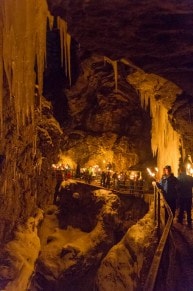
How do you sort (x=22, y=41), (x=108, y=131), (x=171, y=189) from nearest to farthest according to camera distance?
1. (x=171, y=189)
2. (x=22, y=41)
3. (x=108, y=131)

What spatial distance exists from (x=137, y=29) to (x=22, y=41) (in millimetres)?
5188


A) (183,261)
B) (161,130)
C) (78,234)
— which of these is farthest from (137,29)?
(78,234)

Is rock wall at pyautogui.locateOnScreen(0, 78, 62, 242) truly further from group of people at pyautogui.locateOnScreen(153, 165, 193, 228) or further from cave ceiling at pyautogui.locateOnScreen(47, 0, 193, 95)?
cave ceiling at pyautogui.locateOnScreen(47, 0, 193, 95)

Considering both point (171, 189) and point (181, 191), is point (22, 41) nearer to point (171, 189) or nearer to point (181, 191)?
point (171, 189)

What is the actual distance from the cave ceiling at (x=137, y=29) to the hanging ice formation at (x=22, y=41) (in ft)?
7.74

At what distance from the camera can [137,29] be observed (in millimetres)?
5820

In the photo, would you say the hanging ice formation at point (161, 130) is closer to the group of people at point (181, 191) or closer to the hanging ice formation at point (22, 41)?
the hanging ice formation at point (22, 41)

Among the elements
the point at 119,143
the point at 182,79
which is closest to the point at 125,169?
the point at 119,143

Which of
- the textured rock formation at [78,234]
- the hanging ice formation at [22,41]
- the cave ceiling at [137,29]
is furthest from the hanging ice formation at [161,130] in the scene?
the cave ceiling at [137,29]

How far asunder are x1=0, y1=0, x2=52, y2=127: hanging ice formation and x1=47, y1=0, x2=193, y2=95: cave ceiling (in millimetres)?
2358

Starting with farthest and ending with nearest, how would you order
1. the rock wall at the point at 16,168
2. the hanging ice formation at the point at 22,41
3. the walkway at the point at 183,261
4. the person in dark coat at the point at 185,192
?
the rock wall at the point at 16,168 < the hanging ice formation at the point at 22,41 < the person in dark coat at the point at 185,192 < the walkway at the point at 183,261

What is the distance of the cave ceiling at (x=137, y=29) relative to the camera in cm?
508

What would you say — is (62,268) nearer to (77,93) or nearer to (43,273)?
(43,273)

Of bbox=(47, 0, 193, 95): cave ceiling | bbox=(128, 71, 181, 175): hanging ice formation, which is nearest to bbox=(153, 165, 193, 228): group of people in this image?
bbox=(47, 0, 193, 95): cave ceiling
